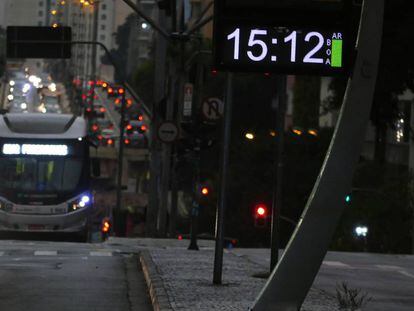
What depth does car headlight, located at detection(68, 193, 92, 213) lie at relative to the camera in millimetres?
32188

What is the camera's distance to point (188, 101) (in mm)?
30953

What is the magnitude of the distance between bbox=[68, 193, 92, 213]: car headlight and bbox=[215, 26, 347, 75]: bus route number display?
21607mm

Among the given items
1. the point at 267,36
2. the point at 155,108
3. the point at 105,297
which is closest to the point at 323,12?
the point at 267,36

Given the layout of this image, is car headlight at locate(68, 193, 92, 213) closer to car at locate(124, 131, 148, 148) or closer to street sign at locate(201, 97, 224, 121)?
street sign at locate(201, 97, 224, 121)

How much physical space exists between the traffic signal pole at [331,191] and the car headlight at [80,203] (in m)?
21.6

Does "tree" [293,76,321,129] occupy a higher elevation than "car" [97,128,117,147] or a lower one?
higher

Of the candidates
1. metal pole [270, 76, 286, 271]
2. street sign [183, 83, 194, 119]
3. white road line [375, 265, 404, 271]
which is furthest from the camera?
street sign [183, 83, 194, 119]

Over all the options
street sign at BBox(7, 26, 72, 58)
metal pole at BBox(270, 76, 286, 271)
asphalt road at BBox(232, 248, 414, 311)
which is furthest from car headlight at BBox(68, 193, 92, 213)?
metal pole at BBox(270, 76, 286, 271)

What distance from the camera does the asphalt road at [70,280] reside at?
14.0 metres

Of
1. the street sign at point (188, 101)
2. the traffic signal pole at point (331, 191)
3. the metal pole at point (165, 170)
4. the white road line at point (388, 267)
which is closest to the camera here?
the traffic signal pole at point (331, 191)

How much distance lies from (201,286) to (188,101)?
53.8ft

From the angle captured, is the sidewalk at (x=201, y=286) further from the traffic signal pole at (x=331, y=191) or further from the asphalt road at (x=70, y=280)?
the traffic signal pole at (x=331, y=191)

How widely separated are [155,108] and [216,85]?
60095 millimetres

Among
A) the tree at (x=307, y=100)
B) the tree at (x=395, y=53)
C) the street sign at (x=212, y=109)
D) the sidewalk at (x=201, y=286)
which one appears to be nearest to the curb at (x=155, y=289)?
the sidewalk at (x=201, y=286)
